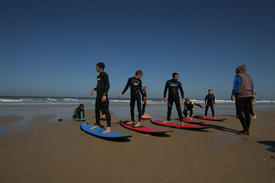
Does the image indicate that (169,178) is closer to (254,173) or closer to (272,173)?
(254,173)

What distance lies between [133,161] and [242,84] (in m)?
4.56

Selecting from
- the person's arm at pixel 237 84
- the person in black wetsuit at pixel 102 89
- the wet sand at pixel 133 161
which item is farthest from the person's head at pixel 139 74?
the person's arm at pixel 237 84

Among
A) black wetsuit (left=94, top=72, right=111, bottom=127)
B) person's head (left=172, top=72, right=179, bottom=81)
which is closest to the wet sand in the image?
black wetsuit (left=94, top=72, right=111, bottom=127)

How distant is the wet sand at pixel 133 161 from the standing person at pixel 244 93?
1.38 meters

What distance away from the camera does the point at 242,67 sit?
17.5ft

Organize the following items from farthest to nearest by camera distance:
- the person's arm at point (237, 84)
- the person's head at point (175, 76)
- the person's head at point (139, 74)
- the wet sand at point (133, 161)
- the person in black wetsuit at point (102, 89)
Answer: the person's head at point (175, 76) → the person's head at point (139, 74) → the person's arm at point (237, 84) → the person in black wetsuit at point (102, 89) → the wet sand at point (133, 161)

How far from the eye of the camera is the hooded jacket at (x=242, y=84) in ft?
16.8

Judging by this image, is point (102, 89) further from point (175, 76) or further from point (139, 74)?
point (175, 76)

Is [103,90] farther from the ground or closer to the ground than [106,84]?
closer to the ground

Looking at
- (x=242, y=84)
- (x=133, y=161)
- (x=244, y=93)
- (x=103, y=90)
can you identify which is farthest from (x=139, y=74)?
(x=133, y=161)

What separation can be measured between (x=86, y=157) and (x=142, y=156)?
109cm

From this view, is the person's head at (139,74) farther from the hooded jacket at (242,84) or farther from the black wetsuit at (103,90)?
the hooded jacket at (242,84)

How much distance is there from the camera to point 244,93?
16.8ft

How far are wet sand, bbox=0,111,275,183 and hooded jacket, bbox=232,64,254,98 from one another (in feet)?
5.82
